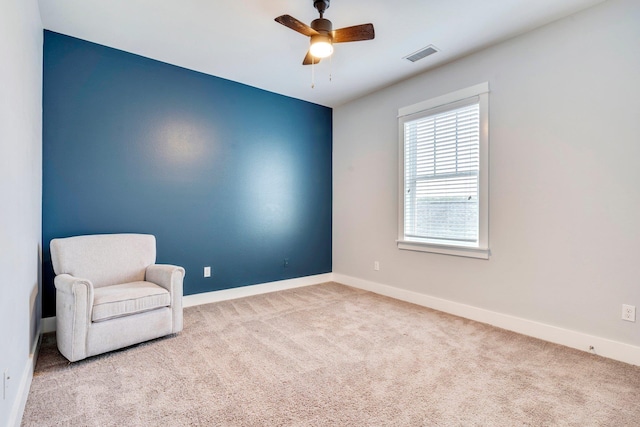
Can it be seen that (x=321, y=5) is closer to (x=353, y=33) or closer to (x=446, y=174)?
(x=353, y=33)

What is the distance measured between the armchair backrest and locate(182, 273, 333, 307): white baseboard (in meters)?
0.83

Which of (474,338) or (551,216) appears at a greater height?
(551,216)

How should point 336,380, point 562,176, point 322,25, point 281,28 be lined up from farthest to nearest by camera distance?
point 281,28 → point 562,176 → point 322,25 → point 336,380

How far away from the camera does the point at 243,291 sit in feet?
13.3

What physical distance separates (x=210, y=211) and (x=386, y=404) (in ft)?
9.47

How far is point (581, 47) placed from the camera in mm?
2514

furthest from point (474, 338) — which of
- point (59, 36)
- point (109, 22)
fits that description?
point (59, 36)

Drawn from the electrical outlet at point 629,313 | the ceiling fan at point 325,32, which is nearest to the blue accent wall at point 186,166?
the ceiling fan at point 325,32

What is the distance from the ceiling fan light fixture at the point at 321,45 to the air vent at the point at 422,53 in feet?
3.94

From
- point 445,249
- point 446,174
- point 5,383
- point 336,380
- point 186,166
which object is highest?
point 186,166

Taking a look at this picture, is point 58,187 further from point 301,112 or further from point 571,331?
point 571,331

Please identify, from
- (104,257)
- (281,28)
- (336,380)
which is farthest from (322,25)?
(104,257)

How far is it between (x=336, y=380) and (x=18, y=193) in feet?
7.30

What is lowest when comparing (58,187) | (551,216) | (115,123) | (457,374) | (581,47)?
(457,374)
